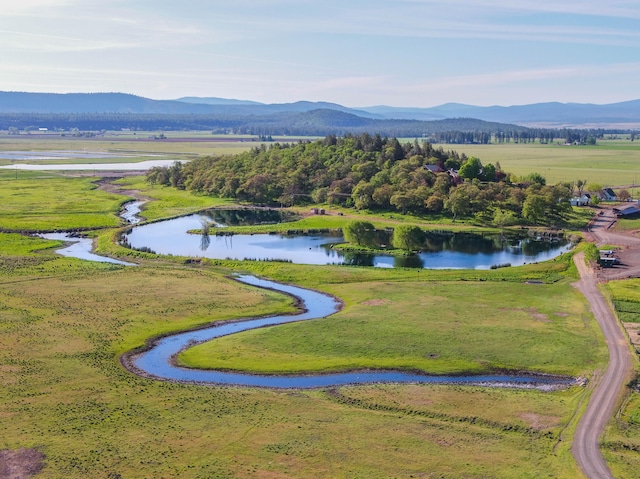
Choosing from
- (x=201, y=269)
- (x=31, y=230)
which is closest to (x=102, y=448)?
(x=201, y=269)

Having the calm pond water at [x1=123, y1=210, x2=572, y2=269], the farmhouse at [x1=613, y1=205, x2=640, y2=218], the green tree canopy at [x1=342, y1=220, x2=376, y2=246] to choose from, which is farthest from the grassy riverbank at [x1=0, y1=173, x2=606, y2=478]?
the farmhouse at [x1=613, y1=205, x2=640, y2=218]

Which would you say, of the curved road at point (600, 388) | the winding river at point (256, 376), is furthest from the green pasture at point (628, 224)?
the winding river at point (256, 376)

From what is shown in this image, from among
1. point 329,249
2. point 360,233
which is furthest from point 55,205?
point 360,233

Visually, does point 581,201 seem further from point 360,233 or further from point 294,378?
point 294,378

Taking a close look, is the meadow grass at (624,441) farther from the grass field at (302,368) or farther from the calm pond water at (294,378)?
the calm pond water at (294,378)

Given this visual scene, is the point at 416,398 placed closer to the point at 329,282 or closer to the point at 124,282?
the point at 329,282

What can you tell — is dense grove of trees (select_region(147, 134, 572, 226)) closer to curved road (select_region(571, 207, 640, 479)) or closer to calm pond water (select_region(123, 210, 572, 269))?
calm pond water (select_region(123, 210, 572, 269))
